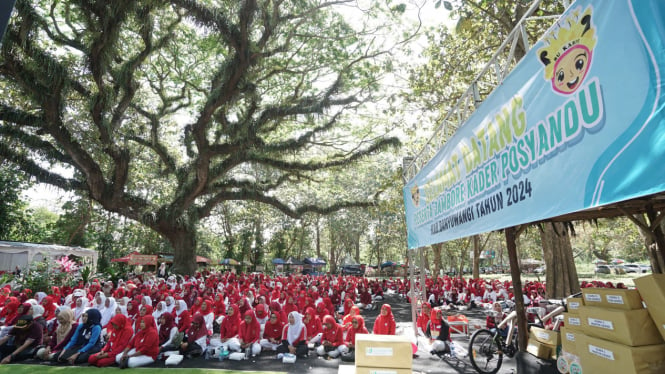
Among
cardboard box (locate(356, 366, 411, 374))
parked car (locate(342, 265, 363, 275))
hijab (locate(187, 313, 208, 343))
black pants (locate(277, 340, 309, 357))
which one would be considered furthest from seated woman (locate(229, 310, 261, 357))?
parked car (locate(342, 265, 363, 275))

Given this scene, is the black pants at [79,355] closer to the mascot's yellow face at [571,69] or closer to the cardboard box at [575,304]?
the cardboard box at [575,304]

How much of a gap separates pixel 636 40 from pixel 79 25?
15.8m

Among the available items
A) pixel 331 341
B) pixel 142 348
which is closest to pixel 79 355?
pixel 142 348

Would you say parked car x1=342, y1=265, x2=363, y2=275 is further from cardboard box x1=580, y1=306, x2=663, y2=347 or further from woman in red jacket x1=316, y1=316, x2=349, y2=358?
cardboard box x1=580, y1=306, x2=663, y2=347

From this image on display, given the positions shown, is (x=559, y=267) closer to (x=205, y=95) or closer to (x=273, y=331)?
(x=273, y=331)

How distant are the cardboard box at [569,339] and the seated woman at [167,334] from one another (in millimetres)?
6916

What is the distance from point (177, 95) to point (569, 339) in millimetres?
17151

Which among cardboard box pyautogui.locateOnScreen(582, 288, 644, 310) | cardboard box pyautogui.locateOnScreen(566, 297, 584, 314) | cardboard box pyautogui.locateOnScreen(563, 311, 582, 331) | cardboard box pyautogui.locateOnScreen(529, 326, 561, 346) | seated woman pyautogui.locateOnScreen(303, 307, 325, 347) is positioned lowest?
seated woman pyautogui.locateOnScreen(303, 307, 325, 347)

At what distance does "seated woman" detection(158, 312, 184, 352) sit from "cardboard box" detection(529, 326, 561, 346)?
653cm

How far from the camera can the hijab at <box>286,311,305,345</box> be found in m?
7.80

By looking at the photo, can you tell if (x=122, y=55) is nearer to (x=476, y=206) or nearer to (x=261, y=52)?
(x=261, y=52)

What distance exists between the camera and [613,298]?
3018 mm

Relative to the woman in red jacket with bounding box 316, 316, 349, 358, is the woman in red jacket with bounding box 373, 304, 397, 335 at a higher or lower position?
higher

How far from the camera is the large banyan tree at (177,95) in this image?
1070cm
